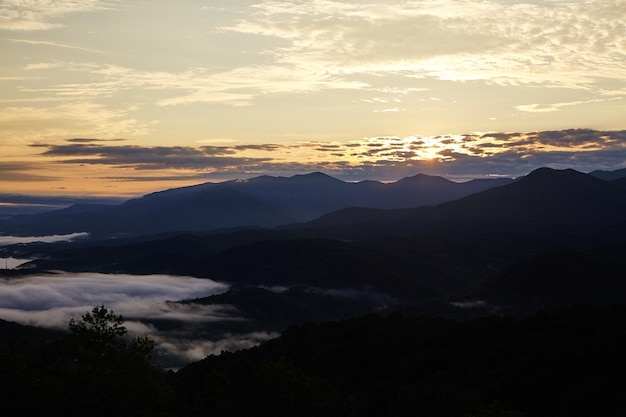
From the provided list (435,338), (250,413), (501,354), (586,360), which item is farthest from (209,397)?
(435,338)

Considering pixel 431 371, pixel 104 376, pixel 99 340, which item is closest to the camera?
pixel 104 376

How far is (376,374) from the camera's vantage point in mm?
124750

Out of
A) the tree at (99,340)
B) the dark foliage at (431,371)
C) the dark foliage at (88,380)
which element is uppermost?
the tree at (99,340)

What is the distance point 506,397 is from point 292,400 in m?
48.4

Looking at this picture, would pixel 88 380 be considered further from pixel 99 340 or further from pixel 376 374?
pixel 376 374

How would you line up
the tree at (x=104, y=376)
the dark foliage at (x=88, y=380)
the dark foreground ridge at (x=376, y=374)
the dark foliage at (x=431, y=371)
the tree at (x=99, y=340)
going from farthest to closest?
the dark foliage at (x=431, y=371), the tree at (x=99, y=340), the dark foreground ridge at (x=376, y=374), the tree at (x=104, y=376), the dark foliage at (x=88, y=380)

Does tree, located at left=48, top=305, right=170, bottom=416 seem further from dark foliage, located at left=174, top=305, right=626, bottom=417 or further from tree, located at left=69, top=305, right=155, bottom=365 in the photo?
dark foliage, located at left=174, top=305, right=626, bottom=417

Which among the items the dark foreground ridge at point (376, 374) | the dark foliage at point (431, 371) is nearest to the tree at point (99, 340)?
the dark foreground ridge at point (376, 374)

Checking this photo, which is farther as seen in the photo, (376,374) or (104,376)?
(376,374)

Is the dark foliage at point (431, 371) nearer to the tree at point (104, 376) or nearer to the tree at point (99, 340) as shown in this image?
the tree at point (104, 376)

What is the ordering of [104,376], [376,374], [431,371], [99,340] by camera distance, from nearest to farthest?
[104,376]
[99,340]
[431,371]
[376,374]

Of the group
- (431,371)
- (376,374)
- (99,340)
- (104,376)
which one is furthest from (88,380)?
(376,374)

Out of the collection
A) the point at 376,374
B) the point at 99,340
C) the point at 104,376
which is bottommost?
the point at 376,374

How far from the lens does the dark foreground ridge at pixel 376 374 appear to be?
1918 inches
